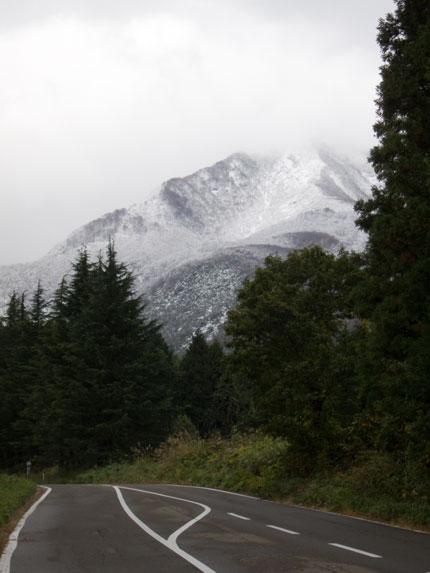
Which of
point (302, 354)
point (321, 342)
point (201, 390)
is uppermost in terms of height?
point (321, 342)

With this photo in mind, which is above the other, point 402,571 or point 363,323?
point 363,323

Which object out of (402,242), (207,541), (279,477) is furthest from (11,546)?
(279,477)

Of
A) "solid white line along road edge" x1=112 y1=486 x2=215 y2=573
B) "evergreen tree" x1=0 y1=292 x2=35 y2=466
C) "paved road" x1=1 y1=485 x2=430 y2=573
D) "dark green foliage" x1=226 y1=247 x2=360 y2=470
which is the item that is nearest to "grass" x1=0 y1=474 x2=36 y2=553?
"paved road" x1=1 y1=485 x2=430 y2=573

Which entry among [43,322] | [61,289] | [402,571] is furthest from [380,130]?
[43,322]

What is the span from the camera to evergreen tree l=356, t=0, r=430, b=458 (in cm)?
1155

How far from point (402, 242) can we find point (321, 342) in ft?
28.2

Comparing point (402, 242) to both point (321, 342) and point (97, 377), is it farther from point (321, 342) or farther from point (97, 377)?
point (97, 377)

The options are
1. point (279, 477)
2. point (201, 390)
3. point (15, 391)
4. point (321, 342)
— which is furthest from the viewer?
point (201, 390)

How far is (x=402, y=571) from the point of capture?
24.4ft

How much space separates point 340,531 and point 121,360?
27770mm

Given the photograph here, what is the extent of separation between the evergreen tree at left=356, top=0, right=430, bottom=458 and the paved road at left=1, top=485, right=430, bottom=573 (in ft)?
8.25

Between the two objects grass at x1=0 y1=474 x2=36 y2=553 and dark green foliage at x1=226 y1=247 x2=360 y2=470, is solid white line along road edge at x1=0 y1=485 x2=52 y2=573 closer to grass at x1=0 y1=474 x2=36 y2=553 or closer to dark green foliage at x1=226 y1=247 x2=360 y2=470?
grass at x1=0 y1=474 x2=36 y2=553

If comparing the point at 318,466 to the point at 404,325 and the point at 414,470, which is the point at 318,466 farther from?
the point at 404,325

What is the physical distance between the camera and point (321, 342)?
2016 cm
